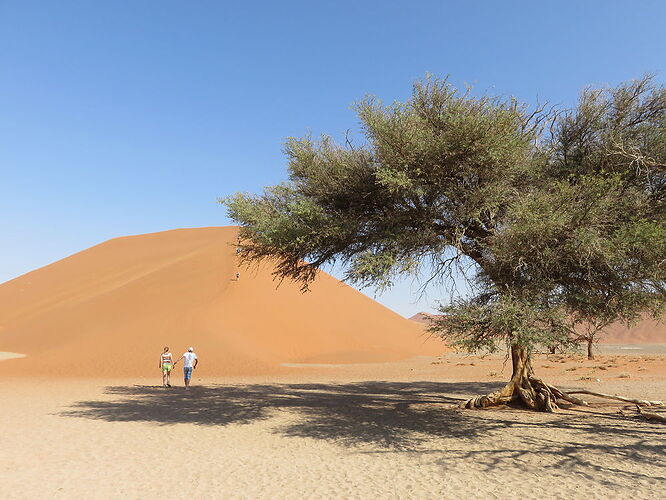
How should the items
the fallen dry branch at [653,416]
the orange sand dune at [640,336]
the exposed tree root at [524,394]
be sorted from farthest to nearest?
1. the orange sand dune at [640,336]
2. the exposed tree root at [524,394]
3. the fallen dry branch at [653,416]

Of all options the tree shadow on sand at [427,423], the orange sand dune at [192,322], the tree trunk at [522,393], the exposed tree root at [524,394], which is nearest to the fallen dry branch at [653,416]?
the tree shadow on sand at [427,423]

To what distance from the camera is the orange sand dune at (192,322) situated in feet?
105

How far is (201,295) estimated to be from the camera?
4397 centimetres

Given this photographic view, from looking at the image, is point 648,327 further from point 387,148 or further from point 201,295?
point 387,148

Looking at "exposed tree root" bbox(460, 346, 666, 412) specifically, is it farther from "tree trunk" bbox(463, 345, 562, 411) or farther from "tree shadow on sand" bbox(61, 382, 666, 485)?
"tree shadow on sand" bbox(61, 382, 666, 485)

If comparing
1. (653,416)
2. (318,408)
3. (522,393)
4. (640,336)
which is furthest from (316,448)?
(640,336)

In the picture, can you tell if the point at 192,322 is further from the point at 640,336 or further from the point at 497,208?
the point at 640,336

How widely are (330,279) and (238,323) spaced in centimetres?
2362

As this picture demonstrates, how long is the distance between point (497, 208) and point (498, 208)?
34 cm

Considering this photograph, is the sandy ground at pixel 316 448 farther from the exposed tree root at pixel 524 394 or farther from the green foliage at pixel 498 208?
the green foliage at pixel 498 208

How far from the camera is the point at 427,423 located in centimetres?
1216

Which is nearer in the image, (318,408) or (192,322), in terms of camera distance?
A: (318,408)

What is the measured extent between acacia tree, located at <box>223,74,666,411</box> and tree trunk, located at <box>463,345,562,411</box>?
362 mm

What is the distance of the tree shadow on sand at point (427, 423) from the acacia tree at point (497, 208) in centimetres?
205
